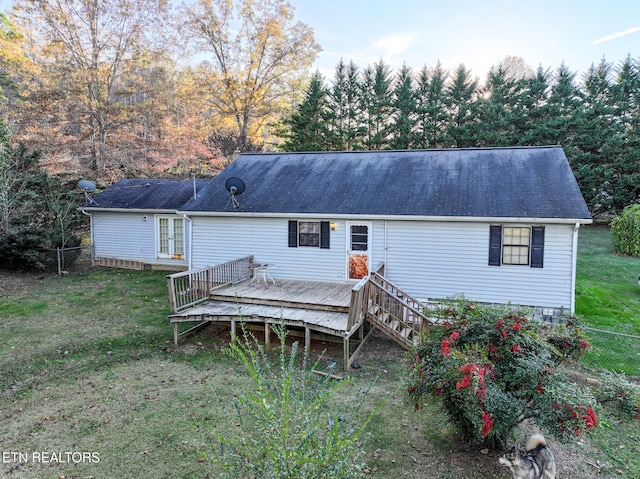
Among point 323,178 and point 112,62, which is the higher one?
point 112,62

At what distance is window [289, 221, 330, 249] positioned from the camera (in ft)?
32.6

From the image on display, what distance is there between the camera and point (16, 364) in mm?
6539

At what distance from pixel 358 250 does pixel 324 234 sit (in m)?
0.99

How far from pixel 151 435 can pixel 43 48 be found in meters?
22.6

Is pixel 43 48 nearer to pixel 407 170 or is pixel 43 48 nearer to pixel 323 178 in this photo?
pixel 323 178

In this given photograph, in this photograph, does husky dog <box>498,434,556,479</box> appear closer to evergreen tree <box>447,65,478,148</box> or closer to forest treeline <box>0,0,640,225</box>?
forest treeline <box>0,0,640,225</box>

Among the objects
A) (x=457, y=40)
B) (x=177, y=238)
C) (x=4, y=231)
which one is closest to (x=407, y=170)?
(x=177, y=238)

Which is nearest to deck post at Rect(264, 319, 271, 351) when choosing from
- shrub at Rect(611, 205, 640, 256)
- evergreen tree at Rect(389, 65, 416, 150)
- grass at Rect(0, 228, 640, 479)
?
grass at Rect(0, 228, 640, 479)

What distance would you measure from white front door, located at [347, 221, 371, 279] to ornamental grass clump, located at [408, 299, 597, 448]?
199 inches

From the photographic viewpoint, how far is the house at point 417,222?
27.6ft

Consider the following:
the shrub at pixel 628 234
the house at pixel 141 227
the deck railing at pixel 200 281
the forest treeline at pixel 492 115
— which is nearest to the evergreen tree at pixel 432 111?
the forest treeline at pixel 492 115

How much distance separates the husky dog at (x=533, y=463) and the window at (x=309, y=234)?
6802mm

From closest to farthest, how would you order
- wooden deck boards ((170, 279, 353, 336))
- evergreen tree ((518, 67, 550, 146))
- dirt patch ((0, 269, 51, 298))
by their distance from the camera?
wooden deck boards ((170, 279, 353, 336))
dirt patch ((0, 269, 51, 298))
evergreen tree ((518, 67, 550, 146))

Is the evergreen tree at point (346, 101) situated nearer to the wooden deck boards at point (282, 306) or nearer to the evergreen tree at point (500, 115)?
the evergreen tree at point (500, 115)
